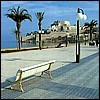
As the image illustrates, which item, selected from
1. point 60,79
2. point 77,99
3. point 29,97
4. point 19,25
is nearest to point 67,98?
point 77,99

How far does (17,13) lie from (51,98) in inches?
972

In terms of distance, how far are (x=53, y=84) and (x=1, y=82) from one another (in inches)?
66.8

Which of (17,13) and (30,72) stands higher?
(17,13)

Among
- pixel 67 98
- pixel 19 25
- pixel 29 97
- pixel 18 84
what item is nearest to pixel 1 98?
pixel 29 97

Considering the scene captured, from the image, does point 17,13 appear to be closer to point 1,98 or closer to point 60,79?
point 60,79

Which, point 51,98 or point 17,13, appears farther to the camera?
point 17,13

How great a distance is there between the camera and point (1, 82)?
709 cm

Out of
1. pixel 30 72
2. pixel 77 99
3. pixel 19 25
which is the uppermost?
pixel 19 25

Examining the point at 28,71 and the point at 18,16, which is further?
the point at 18,16

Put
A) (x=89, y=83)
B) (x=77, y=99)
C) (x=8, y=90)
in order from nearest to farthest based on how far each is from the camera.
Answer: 1. (x=77, y=99)
2. (x=8, y=90)
3. (x=89, y=83)

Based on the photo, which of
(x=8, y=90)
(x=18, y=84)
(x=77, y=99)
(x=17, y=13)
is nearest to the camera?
(x=77, y=99)

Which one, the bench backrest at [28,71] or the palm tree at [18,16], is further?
the palm tree at [18,16]

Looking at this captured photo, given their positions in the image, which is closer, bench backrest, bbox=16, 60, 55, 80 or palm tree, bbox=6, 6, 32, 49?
bench backrest, bbox=16, 60, 55, 80

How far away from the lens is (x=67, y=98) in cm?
530
